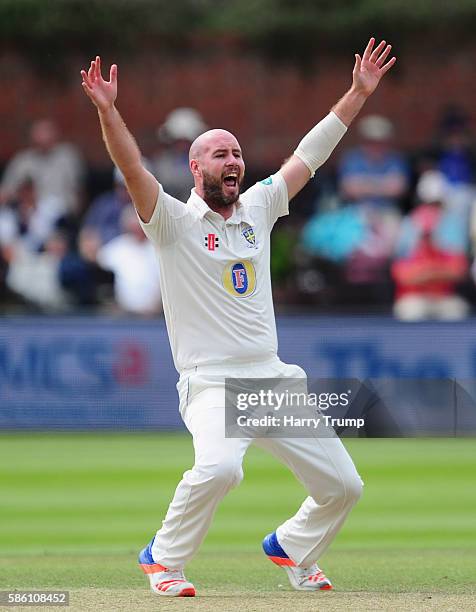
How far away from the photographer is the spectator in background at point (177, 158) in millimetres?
16297

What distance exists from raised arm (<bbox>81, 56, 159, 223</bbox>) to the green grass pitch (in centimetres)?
195

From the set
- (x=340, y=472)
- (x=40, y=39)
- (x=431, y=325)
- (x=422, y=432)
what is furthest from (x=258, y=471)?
(x=40, y=39)

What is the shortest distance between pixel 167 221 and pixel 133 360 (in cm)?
812

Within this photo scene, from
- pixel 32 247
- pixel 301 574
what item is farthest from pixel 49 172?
pixel 301 574

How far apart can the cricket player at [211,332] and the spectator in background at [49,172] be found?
10.3m

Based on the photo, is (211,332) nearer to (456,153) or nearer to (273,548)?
(273,548)

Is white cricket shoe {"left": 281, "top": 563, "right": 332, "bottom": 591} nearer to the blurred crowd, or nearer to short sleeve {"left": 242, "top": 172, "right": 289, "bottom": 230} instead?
short sleeve {"left": 242, "top": 172, "right": 289, "bottom": 230}

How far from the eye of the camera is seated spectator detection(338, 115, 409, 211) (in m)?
16.7

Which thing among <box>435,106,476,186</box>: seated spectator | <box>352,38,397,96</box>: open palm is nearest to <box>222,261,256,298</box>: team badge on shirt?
<box>352,38,397,96</box>: open palm

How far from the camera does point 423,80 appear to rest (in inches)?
795

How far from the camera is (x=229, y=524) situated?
10.2 metres

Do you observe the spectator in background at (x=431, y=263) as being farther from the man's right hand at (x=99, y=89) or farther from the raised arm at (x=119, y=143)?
the man's right hand at (x=99, y=89)

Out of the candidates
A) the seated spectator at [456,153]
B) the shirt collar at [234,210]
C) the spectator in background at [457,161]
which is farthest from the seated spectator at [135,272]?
the shirt collar at [234,210]

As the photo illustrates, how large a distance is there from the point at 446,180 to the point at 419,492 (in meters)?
6.43
